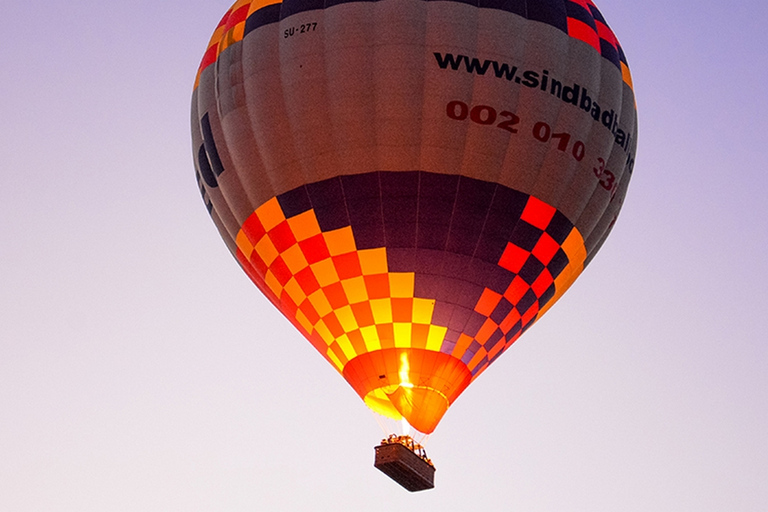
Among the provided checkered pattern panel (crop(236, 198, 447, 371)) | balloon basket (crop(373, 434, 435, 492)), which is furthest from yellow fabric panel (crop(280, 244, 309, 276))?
balloon basket (crop(373, 434, 435, 492))

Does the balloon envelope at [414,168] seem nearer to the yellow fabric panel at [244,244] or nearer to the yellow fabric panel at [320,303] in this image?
the yellow fabric panel at [320,303]

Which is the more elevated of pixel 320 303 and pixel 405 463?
pixel 320 303

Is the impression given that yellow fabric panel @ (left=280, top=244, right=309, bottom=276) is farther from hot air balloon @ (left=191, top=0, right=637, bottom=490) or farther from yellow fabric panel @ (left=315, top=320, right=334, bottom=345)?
yellow fabric panel @ (left=315, top=320, right=334, bottom=345)

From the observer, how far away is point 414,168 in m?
16.5

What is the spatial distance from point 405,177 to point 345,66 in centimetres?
141

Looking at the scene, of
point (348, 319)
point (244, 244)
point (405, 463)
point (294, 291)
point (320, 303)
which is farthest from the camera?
point (244, 244)

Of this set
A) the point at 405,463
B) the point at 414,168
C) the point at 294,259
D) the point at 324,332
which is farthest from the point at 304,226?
the point at 405,463

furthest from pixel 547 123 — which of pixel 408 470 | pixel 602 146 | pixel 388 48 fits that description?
pixel 408 470

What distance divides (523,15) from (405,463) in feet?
17.2

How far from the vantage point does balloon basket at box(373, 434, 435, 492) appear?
1611cm

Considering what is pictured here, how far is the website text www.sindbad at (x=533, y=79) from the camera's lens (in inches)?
651

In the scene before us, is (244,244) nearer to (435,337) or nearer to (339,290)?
(339,290)

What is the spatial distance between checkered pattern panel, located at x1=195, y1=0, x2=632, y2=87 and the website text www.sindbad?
70 cm

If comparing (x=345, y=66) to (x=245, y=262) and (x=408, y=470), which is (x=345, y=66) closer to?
(x=245, y=262)
